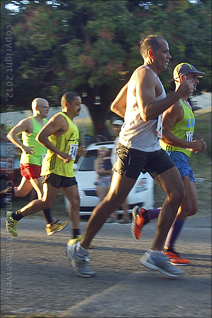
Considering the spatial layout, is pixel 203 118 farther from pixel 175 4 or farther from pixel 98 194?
pixel 98 194

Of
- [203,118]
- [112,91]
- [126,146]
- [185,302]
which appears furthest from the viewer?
[203,118]

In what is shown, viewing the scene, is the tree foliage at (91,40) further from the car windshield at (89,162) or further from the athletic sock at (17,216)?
the athletic sock at (17,216)

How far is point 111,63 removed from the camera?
440 inches

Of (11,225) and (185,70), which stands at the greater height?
(185,70)

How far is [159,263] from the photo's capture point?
4.17 metres

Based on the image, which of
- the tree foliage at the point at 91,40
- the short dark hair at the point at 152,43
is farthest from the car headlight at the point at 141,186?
the short dark hair at the point at 152,43

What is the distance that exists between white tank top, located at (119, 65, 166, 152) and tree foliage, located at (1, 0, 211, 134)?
7209 millimetres

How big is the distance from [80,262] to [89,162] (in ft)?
21.0

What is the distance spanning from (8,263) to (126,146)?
6.94ft

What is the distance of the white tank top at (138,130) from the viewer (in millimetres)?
3973

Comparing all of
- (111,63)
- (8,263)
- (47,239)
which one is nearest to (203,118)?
(111,63)

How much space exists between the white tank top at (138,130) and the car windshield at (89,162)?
652 centimetres

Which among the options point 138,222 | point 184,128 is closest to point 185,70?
point 184,128

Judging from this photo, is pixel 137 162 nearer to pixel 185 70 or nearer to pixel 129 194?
pixel 185 70
